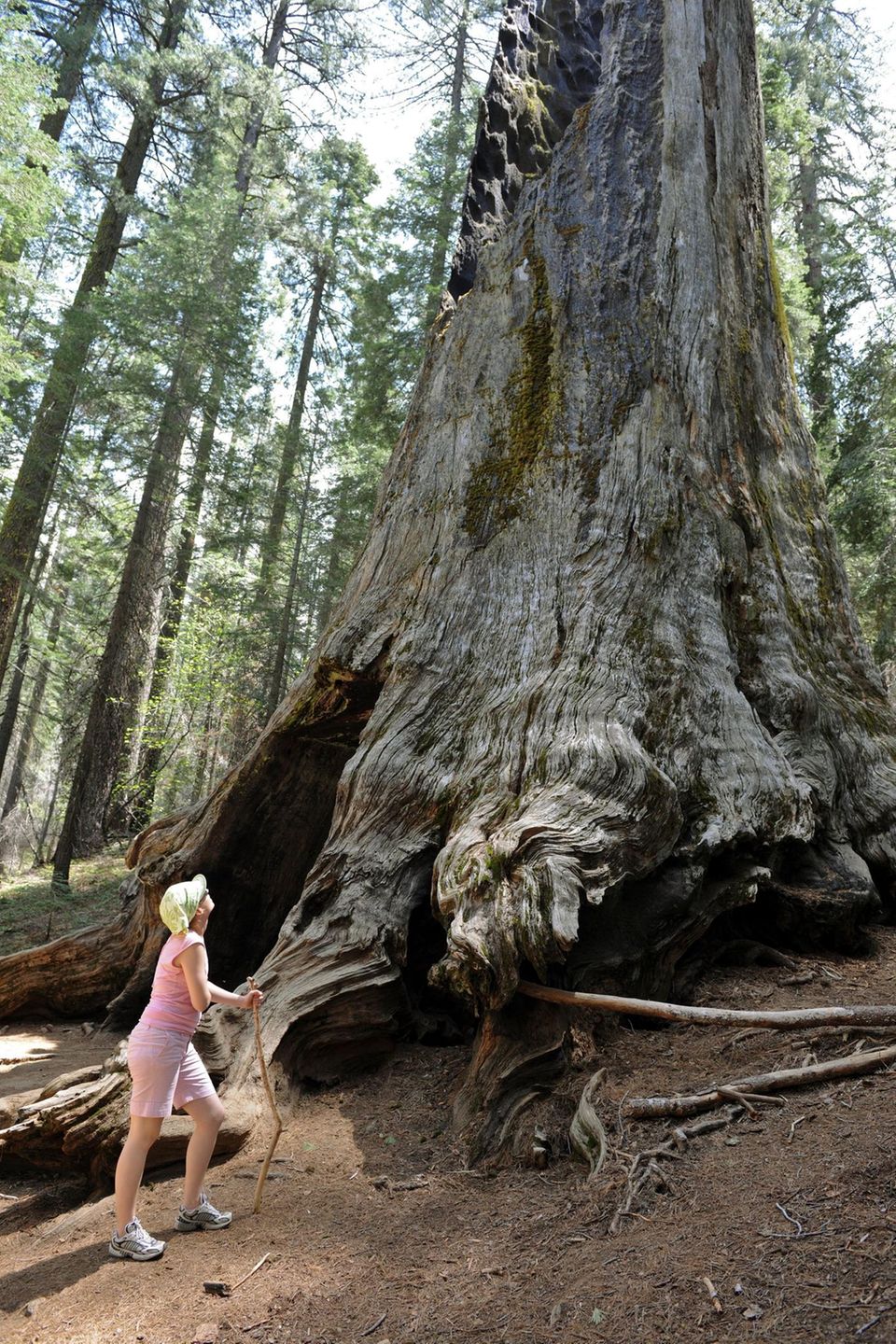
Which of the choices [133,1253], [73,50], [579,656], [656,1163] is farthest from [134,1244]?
[73,50]

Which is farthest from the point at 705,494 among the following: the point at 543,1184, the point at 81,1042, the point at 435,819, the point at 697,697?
the point at 81,1042

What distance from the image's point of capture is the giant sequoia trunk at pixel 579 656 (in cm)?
467

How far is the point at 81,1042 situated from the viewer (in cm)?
670

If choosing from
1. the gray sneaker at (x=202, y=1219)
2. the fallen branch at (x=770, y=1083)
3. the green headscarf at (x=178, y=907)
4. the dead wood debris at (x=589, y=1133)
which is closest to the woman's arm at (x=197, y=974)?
the green headscarf at (x=178, y=907)

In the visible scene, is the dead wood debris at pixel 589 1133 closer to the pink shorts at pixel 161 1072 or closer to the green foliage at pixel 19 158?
the pink shorts at pixel 161 1072

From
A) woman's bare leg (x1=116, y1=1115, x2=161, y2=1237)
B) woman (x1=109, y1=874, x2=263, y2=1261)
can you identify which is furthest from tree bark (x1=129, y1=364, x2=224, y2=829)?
woman's bare leg (x1=116, y1=1115, x2=161, y2=1237)

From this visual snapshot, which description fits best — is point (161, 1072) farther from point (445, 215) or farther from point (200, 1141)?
point (445, 215)

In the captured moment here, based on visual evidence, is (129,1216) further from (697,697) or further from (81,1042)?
(697,697)

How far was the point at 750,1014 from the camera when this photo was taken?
12.9 feet

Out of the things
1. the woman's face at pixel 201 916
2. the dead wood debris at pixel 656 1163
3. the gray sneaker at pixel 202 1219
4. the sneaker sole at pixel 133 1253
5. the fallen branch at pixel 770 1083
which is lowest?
the sneaker sole at pixel 133 1253

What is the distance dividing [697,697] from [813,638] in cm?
193

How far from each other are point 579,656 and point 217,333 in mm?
12422

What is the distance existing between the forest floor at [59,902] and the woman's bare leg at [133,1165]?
6545 mm

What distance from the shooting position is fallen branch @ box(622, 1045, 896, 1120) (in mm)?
3580
